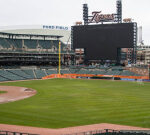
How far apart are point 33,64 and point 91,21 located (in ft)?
94.4

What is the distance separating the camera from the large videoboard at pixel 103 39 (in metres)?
82.7

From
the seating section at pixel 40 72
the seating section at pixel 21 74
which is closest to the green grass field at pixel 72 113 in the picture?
the seating section at pixel 40 72

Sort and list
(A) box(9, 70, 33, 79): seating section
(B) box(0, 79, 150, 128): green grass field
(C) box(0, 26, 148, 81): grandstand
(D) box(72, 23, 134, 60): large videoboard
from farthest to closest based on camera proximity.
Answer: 1. (D) box(72, 23, 134, 60): large videoboard
2. (C) box(0, 26, 148, 81): grandstand
3. (A) box(9, 70, 33, 79): seating section
4. (B) box(0, 79, 150, 128): green grass field

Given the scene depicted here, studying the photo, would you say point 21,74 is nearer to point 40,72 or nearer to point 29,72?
point 29,72

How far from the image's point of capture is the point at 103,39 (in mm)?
86500

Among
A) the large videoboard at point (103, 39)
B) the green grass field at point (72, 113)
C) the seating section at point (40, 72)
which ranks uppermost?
the large videoboard at point (103, 39)

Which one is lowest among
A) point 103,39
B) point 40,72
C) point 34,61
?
point 40,72

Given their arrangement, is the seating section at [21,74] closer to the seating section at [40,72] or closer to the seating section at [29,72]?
the seating section at [40,72]

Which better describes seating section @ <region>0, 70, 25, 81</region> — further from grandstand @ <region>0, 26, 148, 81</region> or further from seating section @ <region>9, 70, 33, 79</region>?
seating section @ <region>9, 70, 33, 79</region>

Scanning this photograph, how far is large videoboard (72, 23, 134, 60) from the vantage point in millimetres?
82688

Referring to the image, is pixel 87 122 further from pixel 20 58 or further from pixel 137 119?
pixel 20 58

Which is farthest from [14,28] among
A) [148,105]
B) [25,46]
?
[148,105]

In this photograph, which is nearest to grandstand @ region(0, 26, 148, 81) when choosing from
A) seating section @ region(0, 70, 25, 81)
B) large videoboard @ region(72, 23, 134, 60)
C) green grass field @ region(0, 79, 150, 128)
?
seating section @ region(0, 70, 25, 81)

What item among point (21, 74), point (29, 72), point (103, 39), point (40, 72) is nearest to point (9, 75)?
point (21, 74)
